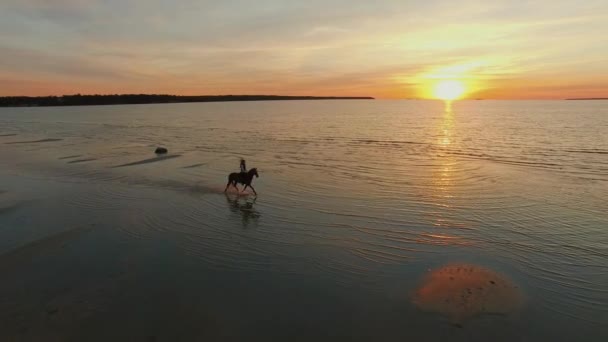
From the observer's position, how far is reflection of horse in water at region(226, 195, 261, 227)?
1315 centimetres

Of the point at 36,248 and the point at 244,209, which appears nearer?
the point at 36,248

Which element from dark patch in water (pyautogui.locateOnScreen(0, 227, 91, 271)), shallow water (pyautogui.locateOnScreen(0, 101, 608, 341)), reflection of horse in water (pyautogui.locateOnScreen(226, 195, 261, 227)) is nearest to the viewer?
shallow water (pyautogui.locateOnScreen(0, 101, 608, 341))

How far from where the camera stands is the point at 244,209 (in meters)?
14.2

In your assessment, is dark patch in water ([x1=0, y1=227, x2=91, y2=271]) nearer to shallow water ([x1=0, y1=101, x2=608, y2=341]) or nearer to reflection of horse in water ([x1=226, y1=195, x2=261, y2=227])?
shallow water ([x1=0, y1=101, x2=608, y2=341])

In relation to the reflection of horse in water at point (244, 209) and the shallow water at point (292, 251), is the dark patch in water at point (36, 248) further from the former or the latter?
the reflection of horse in water at point (244, 209)

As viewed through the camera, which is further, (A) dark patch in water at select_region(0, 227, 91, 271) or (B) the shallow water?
(A) dark patch in water at select_region(0, 227, 91, 271)

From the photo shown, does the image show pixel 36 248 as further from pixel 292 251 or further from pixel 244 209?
pixel 292 251

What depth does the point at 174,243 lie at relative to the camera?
10.9 metres

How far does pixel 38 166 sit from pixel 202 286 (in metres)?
20.7

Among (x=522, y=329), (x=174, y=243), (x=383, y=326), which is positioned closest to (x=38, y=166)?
(x=174, y=243)

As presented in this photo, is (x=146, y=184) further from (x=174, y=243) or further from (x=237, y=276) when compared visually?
(x=237, y=276)

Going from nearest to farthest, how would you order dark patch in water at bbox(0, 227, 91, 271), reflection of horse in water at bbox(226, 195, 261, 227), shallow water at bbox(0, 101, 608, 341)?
1. shallow water at bbox(0, 101, 608, 341)
2. dark patch in water at bbox(0, 227, 91, 271)
3. reflection of horse in water at bbox(226, 195, 261, 227)

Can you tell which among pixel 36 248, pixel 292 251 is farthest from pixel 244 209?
pixel 36 248

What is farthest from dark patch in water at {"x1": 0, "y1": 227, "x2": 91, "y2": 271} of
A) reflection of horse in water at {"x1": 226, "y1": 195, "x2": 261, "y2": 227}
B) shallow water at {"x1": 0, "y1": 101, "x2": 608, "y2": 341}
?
reflection of horse in water at {"x1": 226, "y1": 195, "x2": 261, "y2": 227}
